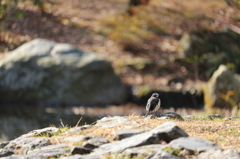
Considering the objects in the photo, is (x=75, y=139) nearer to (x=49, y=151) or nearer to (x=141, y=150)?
(x=49, y=151)

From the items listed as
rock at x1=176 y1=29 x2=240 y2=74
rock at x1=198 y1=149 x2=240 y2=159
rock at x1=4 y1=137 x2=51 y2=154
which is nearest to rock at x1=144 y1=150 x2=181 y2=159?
rock at x1=198 y1=149 x2=240 y2=159

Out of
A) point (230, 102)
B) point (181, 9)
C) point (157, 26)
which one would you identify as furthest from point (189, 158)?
point (181, 9)

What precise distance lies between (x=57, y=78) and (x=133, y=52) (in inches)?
127

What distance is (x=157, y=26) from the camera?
61.0 ft

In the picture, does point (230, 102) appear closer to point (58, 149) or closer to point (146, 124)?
point (146, 124)

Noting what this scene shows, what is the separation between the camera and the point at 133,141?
17.5ft

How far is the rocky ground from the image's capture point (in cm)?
507

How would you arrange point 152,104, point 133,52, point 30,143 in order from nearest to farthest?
point 30,143
point 152,104
point 133,52

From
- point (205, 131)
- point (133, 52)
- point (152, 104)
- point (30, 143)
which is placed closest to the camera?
point (30, 143)

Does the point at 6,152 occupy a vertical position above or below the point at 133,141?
below

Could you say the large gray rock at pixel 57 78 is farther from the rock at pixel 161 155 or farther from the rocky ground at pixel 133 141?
the rock at pixel 161 155

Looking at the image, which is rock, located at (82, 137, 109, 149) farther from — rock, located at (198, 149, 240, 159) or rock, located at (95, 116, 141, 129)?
rock, located at (198, 149, 240, 159)

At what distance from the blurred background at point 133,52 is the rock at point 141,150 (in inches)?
255

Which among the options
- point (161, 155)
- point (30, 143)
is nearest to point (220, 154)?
point (161, 155)
